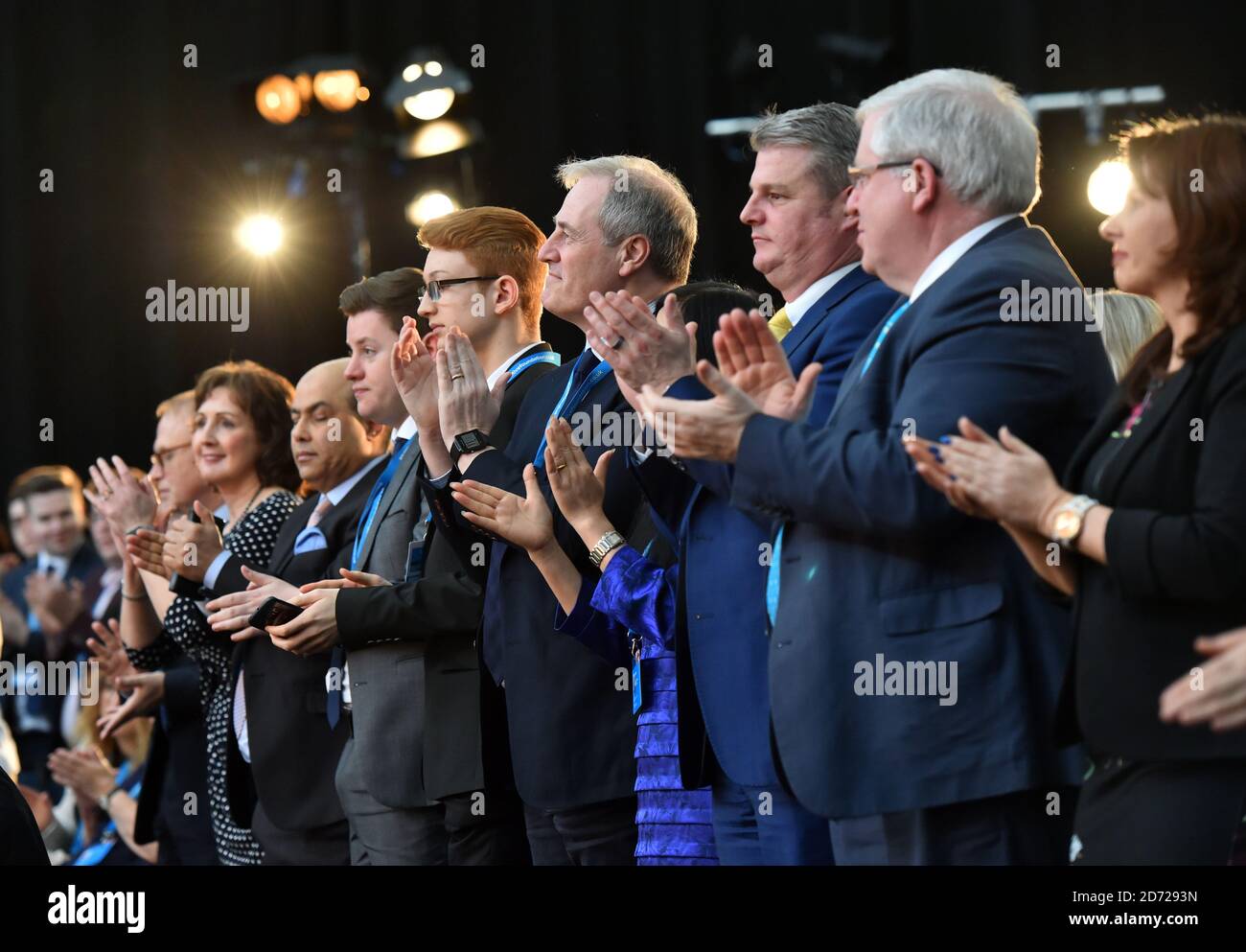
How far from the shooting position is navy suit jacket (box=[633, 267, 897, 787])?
2.40 metres

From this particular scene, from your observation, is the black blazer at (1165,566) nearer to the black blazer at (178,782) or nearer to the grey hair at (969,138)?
the grey hair at (969,138)

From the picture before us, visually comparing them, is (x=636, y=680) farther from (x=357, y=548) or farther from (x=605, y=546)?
(x=357, y=548)

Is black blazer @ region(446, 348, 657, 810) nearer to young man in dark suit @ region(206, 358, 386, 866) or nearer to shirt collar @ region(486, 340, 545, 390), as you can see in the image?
shirt collar @ region(486, 340, 545, 390)

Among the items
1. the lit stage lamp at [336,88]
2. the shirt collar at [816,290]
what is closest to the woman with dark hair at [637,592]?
the shirt collar at [816,290]

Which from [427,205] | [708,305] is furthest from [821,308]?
[427,205]

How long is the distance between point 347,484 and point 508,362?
0.66 m

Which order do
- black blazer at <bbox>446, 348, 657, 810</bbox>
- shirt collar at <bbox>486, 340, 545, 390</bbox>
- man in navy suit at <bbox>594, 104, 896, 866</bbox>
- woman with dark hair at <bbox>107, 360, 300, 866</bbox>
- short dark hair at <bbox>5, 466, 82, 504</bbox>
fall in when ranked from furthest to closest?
short dark hair at <bbox>5, 466, 82, 504</bbox> < woman with dark hair at <bbox>107, 360, 300, 866</bbox> < shirt collar at <bbox>486, 340, 545, 390</bbox> < black blazer at <bbox>446, 348, 657, 810</bbox> < man in navy suit at <bbox>594, 104, 896, 866</bbox>

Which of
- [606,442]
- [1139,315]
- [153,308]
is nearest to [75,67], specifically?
[153,308]

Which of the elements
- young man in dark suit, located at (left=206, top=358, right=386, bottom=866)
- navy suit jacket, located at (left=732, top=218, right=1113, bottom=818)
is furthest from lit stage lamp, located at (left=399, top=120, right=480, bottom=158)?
navy suit jacket, located at (left=732, top=218, right=1113, bottom=818)

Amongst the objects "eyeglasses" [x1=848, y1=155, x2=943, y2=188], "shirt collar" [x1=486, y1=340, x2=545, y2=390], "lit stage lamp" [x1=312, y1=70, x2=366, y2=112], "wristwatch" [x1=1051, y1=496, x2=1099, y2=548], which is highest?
"lit stage lamp" [x1=312, y1=70, x2=366, y2=112]

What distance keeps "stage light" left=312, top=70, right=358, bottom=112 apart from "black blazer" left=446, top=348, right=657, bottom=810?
8.29 feet

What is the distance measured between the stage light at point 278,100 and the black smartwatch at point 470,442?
257 cm

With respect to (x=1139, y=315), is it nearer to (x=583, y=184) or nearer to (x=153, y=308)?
(x=583, y=184)

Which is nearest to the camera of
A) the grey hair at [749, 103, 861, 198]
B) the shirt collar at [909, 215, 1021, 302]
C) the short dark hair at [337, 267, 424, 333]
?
the shirt collar at [909, 215, 1021, 302]
